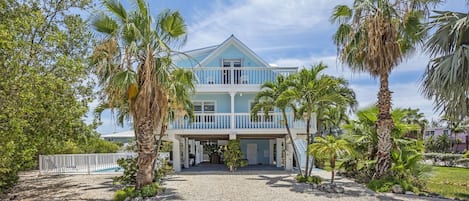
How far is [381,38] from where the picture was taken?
1373 cm

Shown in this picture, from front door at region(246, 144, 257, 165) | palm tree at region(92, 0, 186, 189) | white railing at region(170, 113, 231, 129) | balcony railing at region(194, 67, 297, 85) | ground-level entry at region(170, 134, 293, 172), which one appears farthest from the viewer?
front door at region(246, 144, 257, 165)

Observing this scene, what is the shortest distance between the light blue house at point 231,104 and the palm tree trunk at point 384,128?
5.70 meters

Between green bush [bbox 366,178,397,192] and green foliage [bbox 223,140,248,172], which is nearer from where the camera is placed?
green bush [bbox 366,178,397,192]

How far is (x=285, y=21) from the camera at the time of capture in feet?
52.2

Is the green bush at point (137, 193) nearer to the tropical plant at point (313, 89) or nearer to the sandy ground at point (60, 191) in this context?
the sandy ground at point (60, 191)

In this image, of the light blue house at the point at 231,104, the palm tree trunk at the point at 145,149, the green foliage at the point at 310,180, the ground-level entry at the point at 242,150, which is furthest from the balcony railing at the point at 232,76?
the palm tree trunk at the point at 145,149

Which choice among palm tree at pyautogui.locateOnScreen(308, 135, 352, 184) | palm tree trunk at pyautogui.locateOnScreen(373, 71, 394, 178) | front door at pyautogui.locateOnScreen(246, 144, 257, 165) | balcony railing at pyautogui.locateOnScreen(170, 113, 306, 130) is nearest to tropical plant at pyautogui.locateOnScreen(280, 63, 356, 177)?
palm tree trunk at pyautogui.locateOnScreen(373, 71, 394, 178)

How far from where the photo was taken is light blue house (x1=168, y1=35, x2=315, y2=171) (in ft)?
65.2

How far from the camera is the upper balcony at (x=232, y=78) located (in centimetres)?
2053

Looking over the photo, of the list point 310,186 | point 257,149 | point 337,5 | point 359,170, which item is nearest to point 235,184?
point 310,186

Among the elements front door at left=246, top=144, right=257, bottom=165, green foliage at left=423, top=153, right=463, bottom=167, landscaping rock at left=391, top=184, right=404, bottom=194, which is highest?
landscaping rock at left=391, top=184, right=404, bottom=194

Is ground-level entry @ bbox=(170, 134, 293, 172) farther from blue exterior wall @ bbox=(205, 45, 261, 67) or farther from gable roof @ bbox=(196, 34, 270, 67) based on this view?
gable roof @ bbox=(196, 34, 270, 67)

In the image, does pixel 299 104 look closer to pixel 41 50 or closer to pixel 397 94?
pixel 397 94

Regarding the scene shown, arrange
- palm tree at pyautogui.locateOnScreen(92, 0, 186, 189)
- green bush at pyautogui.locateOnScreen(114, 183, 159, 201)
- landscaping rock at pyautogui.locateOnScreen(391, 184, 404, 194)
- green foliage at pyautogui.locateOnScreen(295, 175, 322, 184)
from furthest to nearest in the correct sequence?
green foliage at pyautogui.locateOnScreen(295, 175, 322, 184)
landscaping rock at pyautogui.locateOnScreen(391, 184, 404, 194)
green bush at pyautogui.locateOnScreen(114, 183, 159, 201)
palm tree at pyautogui.locateOnScreen(92, 0, 186, 189)
